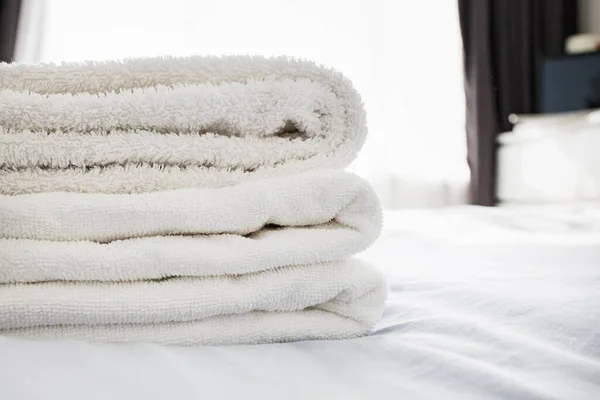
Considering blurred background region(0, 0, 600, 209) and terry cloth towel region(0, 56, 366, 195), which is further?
blurred background region(0, 0, 600, 209)

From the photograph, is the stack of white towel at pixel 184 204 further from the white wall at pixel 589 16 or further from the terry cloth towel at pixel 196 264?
the white wall at pixel 589 16

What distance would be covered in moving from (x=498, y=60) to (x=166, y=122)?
2756 mm

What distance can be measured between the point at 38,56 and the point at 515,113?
7.88ft

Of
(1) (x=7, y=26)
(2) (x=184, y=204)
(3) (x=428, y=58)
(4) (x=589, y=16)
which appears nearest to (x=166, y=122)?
(2) (x=184, y=204)

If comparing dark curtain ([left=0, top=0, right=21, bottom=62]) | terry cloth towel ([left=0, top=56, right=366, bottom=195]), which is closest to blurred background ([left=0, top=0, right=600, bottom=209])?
dark curtain ([left=0, top=0, right=21, bottom=62])

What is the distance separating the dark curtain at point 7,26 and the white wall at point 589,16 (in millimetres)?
2898

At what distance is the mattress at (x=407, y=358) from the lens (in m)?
0.38

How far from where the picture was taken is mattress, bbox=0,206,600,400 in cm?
38

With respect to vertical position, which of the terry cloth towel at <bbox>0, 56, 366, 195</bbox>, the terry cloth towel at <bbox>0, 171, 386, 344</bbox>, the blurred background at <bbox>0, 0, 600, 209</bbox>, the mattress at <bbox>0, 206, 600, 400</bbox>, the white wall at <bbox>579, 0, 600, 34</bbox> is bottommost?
the mattress at <bbox>0, 206, 600, 400</bbox>

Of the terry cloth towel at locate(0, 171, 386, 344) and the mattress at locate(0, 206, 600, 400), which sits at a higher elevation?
the terry cloth towel at locate(0, 171, 386, 344)

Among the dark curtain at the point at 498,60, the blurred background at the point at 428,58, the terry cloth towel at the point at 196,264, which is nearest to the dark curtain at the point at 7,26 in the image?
the blurred background at the point at 428,58

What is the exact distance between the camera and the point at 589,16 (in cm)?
303

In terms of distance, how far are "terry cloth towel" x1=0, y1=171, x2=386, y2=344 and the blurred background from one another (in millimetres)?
2135

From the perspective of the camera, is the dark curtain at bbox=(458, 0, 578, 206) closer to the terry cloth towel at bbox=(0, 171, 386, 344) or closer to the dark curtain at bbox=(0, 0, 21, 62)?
the dark curtain at bbox=(0, 0, 21, 62)
